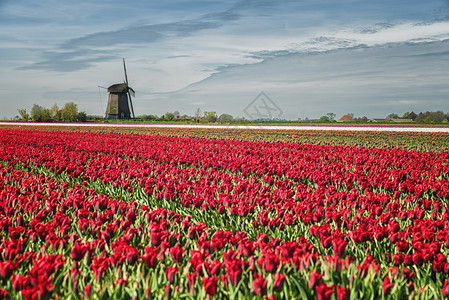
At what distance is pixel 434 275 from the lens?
306cm

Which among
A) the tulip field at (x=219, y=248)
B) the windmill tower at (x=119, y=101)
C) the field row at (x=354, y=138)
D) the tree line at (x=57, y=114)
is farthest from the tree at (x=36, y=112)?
the tulip field at (x=219, y=248)

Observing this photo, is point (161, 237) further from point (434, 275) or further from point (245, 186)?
point (245, 186)

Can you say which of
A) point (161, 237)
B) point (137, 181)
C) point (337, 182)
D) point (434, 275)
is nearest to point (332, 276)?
point (434, 275)

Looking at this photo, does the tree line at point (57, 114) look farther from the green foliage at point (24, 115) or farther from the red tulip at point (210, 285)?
the red tulip at point (210, 285)

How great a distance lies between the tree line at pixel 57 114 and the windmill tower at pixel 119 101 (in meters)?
7.59

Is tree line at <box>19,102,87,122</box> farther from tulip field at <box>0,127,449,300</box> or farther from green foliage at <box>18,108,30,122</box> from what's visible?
tulip field at <box>0,127,449,300</box>

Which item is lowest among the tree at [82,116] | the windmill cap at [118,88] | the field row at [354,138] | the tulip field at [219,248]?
the tulip field at [219,248]

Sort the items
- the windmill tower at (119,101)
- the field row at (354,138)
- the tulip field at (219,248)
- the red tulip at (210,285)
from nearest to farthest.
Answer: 1. the red tulip at (210,285)
2. the tulip field at (219,248)
3. the field row at (354,138)
4. the windmill tower at (119,101)

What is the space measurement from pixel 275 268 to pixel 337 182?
444 centimetres

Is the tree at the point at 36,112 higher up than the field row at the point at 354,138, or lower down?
higher up

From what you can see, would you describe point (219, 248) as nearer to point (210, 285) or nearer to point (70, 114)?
point (210, 285)

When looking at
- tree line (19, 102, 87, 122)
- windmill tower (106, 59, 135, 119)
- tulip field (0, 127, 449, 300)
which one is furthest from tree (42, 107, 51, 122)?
tulip field (0, 127, 449, 300)

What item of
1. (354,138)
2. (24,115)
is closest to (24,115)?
(24,115)

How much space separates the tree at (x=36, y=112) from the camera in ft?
261
